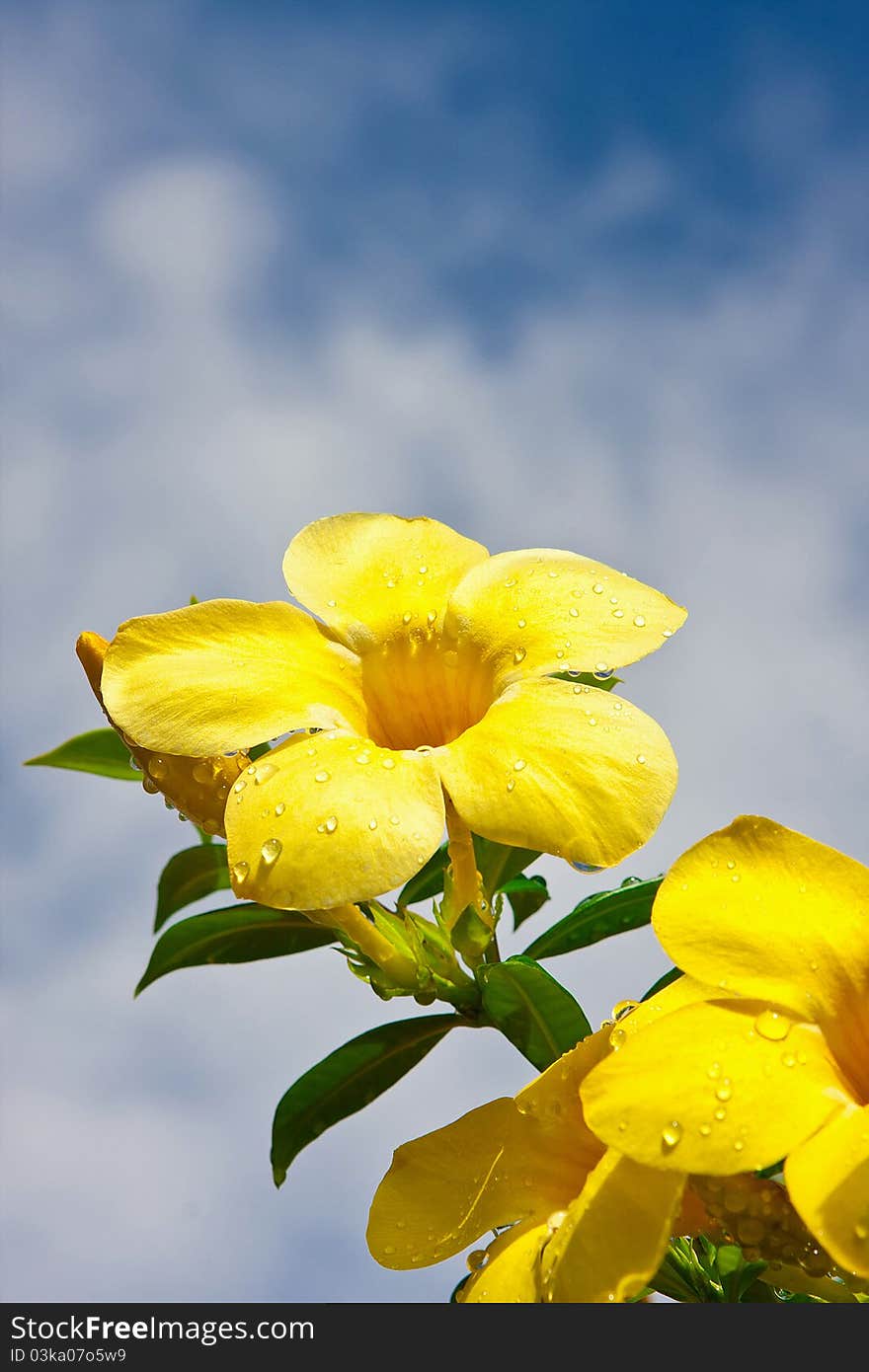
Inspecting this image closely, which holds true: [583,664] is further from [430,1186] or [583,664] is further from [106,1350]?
[106,1350]

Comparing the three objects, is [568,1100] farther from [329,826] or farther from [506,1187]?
[329,826]

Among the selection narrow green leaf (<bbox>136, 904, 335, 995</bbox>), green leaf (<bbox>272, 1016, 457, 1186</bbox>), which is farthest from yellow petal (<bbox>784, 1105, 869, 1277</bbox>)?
narrow green leaf (<bbox>136, 904, 335, 995</bbox>)

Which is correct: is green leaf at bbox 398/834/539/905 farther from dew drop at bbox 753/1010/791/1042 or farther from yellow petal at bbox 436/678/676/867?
dew drop at bbox 753/1010/791/1042

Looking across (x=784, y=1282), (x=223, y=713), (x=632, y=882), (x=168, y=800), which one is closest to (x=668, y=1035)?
(x=784, y=1282)

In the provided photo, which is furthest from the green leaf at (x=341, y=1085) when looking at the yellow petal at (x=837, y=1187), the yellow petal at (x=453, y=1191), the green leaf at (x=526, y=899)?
the yellow petal at (x=837, y=1187)

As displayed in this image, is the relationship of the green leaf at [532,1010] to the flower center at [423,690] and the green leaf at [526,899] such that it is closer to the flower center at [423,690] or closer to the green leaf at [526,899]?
the flower center at [423,690]

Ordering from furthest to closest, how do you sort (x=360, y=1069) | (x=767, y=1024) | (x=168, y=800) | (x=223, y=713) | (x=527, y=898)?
(x=527, y=898) → (x=360, y=1069) → (x=168, y=800) → (x=223, y=713) → (x=767, y=1024)

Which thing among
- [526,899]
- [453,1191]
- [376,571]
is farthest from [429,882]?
[453,1191]
